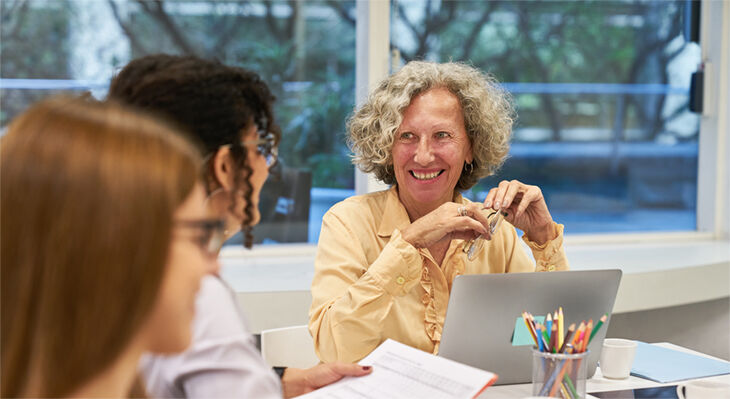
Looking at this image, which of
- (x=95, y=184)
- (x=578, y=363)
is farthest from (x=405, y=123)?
(x=95, y=184)

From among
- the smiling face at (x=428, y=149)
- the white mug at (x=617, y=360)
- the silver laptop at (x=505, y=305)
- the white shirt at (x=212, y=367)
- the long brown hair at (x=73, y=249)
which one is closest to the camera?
the long brown hair at (x=73, y=249)

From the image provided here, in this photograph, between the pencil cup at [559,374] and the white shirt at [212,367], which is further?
the pencil cup at [559,374]

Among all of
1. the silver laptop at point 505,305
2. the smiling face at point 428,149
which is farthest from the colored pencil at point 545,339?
the smiling face at point 428,149

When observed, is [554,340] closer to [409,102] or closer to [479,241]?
[479,241]

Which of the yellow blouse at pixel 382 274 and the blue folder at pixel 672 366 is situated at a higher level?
the yellow blouse at pixel 382 274

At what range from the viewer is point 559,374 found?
1188mm

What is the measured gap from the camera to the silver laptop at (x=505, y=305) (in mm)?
1299

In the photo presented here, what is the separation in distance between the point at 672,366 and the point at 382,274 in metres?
0.66

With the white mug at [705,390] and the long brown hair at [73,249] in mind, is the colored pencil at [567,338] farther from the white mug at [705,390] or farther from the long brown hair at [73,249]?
the long brown hair at [73,249]

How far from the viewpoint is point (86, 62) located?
287 centimetres

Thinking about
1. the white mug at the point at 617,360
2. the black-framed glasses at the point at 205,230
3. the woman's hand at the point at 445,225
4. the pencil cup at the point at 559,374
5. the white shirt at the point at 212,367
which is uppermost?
the black-framed glasses at the point at 205,230

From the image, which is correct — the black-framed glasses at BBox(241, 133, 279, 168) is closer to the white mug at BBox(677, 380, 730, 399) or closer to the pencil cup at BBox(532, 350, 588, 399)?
the pencil cup at BBox(532, 350, 588, 399)

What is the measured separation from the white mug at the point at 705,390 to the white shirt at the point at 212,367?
2.53 feet

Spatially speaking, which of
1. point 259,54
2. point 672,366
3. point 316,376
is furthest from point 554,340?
point 259,54
